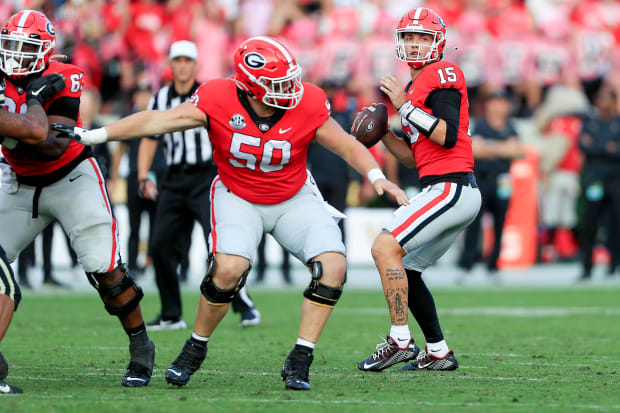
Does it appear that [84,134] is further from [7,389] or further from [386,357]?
[386,357]

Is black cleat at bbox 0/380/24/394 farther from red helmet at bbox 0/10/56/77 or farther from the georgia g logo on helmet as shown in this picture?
the georgia g logo on helmet

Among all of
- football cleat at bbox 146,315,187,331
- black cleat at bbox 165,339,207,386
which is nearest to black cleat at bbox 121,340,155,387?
black cleat at bbox 165,339,207,386

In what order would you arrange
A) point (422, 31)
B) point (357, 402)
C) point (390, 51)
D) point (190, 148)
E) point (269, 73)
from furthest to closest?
point (390, 51)
point (190, 148)
point (422, 31)
point (269, 73)
point (357, 402)

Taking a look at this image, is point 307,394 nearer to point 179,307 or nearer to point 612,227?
point 179,307

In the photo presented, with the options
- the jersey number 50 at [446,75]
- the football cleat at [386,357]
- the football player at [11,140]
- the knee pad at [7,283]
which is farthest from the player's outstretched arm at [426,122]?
the knee pad at [7,283]

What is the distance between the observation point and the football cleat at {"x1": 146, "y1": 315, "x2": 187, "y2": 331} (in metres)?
8.31

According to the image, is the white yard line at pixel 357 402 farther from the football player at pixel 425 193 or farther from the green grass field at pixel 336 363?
the football player at pixel 425 193

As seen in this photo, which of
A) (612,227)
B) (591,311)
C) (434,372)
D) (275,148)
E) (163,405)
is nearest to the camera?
(163,405)

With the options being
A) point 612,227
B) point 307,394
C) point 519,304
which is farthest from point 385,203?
point 307,394

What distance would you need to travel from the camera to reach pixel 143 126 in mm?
5281

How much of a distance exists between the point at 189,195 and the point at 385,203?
24.9ft

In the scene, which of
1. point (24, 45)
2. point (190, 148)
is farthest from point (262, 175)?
point (190, 148)

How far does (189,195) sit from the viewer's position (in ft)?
27.3

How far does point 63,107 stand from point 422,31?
2207 millimetres
